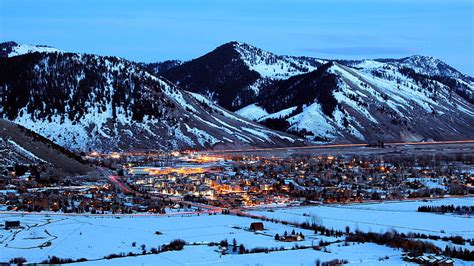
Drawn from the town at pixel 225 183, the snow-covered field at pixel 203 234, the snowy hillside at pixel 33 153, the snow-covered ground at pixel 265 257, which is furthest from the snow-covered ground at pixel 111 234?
the snowy hillside at pixel 33 153

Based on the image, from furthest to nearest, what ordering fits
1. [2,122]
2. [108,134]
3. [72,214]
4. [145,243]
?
[108,134] < [2,122] < [72,214] < [145,243]

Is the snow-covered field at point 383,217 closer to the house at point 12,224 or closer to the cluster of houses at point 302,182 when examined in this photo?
the cluster of houses at point 302,182

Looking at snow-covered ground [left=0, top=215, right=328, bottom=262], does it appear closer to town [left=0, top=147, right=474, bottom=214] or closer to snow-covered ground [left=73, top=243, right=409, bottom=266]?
snow-covered ground [left=73, top=243, right=409, bottom=266]

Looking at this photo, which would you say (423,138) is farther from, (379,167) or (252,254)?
(252,254)

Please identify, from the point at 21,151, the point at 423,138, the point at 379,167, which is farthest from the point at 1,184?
the point at 423,138

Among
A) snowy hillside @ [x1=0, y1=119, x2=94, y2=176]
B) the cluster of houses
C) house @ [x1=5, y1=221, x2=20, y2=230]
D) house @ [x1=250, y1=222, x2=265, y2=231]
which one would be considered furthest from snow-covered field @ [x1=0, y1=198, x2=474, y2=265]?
snowy hillside @ [x1=0, y1=119, x2=94, y2=176]

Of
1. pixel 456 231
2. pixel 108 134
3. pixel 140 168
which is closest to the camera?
pixel 456 231
